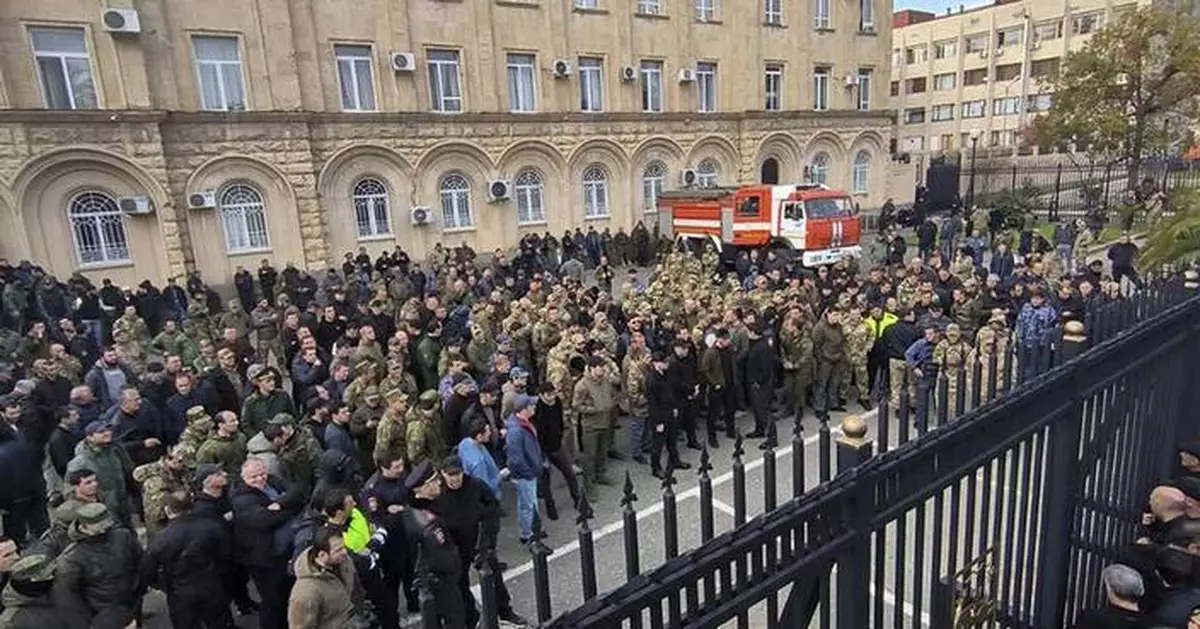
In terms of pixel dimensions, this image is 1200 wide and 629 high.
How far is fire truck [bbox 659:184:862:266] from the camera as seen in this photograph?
1992 centimetres

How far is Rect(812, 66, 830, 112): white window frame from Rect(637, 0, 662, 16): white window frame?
8.63 meters

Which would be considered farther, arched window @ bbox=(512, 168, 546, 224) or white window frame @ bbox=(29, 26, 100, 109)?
arched window @ bbox=(512, 168, 546, 224)

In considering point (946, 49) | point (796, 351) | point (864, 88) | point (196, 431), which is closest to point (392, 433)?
point (196, 431)

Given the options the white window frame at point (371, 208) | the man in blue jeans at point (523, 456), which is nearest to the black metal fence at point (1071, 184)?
the white window frame at point (371, 208)

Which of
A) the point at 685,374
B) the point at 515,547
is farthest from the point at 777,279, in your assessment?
the point at 515,547

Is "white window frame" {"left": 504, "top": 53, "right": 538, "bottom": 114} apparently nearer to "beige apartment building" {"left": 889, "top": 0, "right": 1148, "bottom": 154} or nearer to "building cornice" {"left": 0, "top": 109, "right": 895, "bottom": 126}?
"building cornice" {"left": 0, "top": 109, "right": 895, "bottom": 126}

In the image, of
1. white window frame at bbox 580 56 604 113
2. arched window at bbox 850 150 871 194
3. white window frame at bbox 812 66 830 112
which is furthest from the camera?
arched window at bbox 850 150 871 194

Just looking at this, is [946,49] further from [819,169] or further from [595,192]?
[595,192]

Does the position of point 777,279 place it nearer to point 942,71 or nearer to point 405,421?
point 405,421

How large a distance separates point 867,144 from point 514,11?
19.1 metres

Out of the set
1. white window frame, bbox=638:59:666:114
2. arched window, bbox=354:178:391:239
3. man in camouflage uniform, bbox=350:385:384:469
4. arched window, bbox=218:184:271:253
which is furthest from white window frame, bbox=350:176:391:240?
man in camouflage uniform, bbox=350:385:384:469

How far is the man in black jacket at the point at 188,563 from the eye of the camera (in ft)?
15.6

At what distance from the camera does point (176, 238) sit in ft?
63.5

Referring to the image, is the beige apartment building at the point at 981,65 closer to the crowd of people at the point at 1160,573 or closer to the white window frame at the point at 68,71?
the white window frame at the point at 68,71
